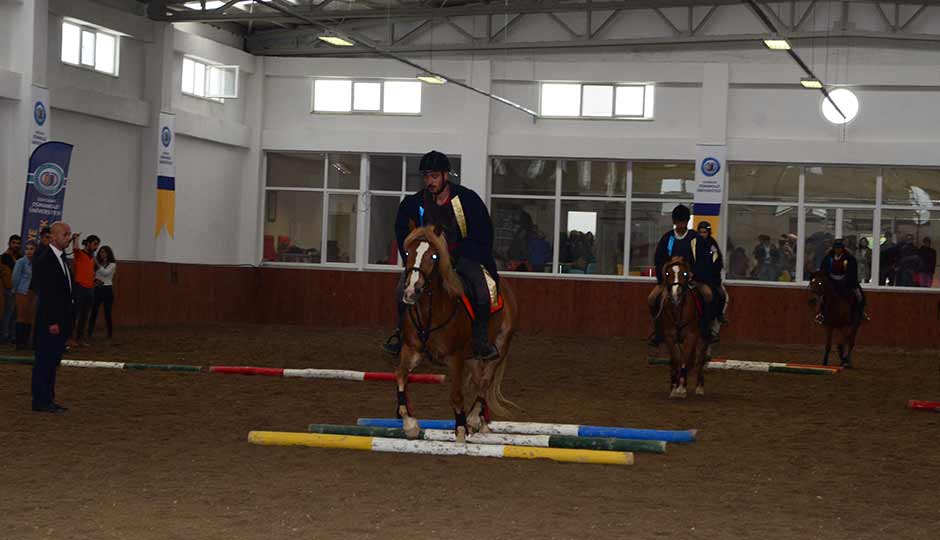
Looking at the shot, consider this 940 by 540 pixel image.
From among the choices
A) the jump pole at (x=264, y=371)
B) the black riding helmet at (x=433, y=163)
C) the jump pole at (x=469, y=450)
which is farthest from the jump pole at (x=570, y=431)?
the jump pole at (x=264, y=371)

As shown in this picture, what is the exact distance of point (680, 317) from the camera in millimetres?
14773

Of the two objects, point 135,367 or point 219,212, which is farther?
point 219,212

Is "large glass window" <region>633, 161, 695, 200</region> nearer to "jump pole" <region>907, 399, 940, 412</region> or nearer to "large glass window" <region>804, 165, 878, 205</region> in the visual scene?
"large glass window" <region>804, 165, 878, 205</region>

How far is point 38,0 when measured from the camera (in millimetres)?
23891

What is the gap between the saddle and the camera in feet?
33.4

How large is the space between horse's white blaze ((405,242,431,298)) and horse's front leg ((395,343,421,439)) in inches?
29.3

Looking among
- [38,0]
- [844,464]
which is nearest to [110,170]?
Answer: [38,0]

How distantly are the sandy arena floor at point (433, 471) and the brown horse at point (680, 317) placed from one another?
0.45 m

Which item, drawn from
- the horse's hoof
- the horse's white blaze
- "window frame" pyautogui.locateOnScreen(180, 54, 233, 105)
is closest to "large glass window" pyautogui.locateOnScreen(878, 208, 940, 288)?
"window frame" pyautogui.locateOnScreen(180, 54, 233, 105)

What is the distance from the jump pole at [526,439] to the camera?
33.2 ft

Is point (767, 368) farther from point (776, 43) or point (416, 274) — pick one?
point (416, 274)

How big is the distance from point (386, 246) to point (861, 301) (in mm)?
14484

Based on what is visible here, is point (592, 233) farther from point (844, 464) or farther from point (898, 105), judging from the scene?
point (844, 464)

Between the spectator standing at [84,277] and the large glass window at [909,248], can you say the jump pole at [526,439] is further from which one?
the large glass window at [909,248]
